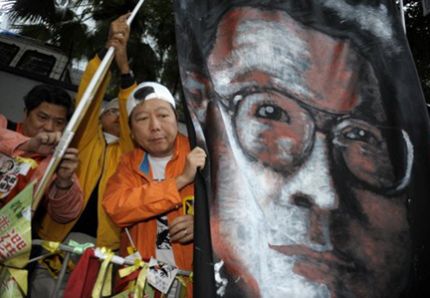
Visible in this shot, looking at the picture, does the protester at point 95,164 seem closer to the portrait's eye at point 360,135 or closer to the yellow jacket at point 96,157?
the yellow jacket at point 96,157

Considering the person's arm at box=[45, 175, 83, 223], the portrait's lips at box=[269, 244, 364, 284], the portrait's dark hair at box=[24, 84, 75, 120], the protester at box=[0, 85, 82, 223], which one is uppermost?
the portrait's dark hair at box=[24, 84, 75, 120]

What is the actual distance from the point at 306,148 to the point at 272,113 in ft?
0.77

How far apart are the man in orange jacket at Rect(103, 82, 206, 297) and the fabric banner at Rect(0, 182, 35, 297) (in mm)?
487

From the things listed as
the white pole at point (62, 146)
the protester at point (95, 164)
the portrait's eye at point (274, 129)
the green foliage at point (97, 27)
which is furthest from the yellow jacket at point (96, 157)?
the green foliage at point (97, 27)

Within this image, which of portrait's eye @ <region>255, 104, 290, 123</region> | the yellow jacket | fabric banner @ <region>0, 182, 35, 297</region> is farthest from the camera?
the yellow jacket

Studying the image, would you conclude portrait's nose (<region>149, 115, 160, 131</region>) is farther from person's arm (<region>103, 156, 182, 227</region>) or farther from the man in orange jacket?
person's arm (<region>103, 156, 182, 227</region>)

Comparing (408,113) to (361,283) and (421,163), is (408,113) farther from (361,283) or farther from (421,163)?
(361,283)

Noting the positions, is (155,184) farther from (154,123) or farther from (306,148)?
(306,148)

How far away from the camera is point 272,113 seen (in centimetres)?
231

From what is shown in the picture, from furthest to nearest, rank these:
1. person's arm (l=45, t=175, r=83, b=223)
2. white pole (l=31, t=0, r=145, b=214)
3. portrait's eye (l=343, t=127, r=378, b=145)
→ person's arm (l=45, t=175, r=83, b=223) → portrait's eye (l=343, t=127, r=378, b=145) → white pole (l=31, t=0, r=145, b=214)

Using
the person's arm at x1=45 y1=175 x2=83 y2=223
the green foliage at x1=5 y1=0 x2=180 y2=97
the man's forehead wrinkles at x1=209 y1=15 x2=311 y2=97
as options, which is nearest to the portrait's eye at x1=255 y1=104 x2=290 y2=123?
the man's forehead wrinkles at x1=209 y1=15 x2=311 y2=97

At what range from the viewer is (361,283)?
2.12m

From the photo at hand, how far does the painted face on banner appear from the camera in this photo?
6.70ft

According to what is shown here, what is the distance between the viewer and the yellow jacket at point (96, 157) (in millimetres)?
2723
